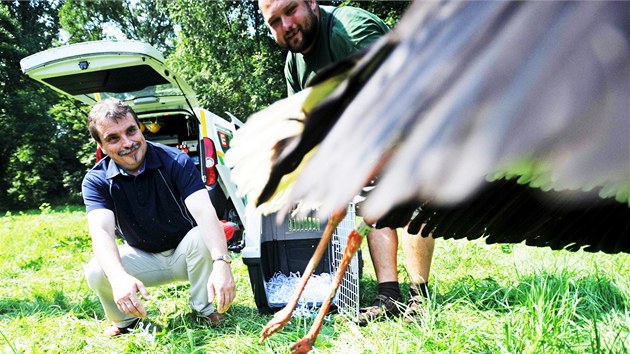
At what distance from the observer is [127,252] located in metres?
2.07

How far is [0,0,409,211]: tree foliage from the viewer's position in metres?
11.9

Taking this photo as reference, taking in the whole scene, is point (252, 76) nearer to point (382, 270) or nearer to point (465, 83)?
point (382, 270)

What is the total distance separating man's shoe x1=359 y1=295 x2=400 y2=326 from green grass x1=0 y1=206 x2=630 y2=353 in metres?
0.08

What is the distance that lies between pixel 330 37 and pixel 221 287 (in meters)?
1.01

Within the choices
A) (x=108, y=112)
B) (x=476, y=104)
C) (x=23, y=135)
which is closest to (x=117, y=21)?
(x=23, y=135)

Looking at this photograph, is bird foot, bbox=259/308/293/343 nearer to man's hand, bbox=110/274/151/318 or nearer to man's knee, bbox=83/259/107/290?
man's hand, bbox=110/274/151/318

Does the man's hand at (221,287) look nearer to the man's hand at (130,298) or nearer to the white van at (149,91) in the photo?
the man's hand at (130,298)

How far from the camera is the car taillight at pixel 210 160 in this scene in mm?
3635

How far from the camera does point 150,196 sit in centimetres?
207

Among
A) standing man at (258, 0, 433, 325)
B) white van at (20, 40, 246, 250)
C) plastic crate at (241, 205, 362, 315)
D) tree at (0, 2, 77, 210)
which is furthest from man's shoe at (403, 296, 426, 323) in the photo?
tree at (0, 2, 77, 210)

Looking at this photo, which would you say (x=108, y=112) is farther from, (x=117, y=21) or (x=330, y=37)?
(x=117, y=21)

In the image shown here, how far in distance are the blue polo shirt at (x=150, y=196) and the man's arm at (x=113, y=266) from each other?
0.34 ft

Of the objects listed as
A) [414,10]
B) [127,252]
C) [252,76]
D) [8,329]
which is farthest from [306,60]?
[252,76]

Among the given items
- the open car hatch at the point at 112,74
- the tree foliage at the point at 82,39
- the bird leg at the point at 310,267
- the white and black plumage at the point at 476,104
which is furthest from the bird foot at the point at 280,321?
the tree foliage at the point at 82,39
